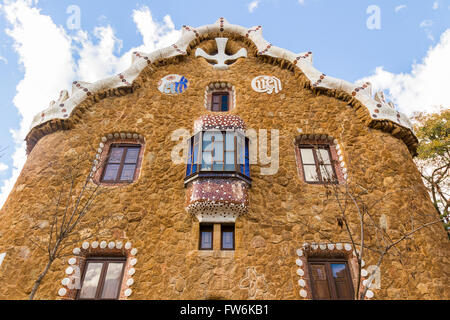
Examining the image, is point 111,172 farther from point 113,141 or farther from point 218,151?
point 218,151

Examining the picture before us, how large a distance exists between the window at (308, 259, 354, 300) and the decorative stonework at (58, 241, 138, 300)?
11.5ft

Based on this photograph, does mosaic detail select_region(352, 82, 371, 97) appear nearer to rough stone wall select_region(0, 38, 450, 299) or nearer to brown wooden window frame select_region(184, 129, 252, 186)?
rough stone wall select_region(0, 38, 450, 299)

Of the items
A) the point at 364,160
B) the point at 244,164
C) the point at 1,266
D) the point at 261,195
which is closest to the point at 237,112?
the point at 244,164

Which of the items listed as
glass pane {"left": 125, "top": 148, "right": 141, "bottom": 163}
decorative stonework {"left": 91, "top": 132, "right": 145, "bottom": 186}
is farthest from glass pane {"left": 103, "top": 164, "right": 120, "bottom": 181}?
glass pane {"left": 125, "top": 148, "right": 141, "bottom": 163}

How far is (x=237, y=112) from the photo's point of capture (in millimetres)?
9156

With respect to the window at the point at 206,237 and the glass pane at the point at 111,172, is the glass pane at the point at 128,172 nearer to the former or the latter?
the glass pane at the point at 111,172

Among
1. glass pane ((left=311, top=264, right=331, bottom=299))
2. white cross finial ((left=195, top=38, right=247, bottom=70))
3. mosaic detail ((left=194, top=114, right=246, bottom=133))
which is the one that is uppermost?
white cross finial ((left=195, top=38, right=247, bottom=70))

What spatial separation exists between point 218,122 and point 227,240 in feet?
9.68

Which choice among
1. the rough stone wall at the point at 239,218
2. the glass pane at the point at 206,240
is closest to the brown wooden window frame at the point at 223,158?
the rough stone wall at the point at 239,218

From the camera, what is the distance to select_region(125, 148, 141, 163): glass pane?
8410mm

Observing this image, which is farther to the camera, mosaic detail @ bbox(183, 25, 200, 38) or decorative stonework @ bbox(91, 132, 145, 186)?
mosaic detail @ bbox(183, 25, 200, 38)

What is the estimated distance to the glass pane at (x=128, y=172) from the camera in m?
8.05

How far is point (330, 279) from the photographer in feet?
21.2

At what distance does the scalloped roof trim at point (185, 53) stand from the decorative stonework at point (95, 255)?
377 cm
